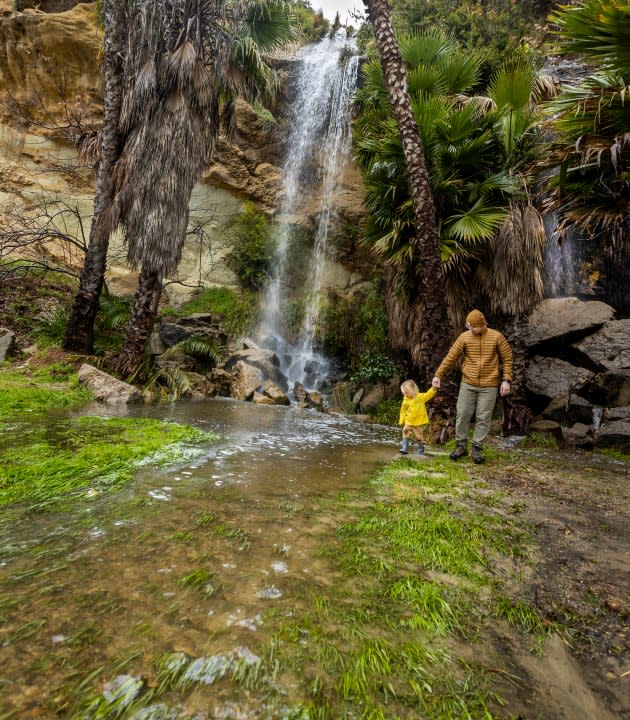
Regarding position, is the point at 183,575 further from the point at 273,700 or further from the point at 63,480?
the point at 63,480

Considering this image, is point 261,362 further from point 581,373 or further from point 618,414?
point 618,414

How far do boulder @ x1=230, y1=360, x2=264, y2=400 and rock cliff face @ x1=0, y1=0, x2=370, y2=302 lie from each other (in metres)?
5.86

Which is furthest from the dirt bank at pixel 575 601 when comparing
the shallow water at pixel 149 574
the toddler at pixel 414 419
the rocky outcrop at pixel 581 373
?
the rocky outcrop at pixel 581 373

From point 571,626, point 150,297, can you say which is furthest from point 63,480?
point 150,297

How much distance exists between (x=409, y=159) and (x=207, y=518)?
652 cm

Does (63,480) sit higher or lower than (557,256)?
lower

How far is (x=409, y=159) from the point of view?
6637 millimetres

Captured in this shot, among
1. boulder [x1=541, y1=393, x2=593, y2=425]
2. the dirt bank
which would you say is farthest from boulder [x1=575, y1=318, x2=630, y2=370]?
the dirt bank

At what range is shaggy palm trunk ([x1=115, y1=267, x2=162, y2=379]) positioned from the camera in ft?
27.6

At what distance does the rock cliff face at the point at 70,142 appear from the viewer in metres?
13.6

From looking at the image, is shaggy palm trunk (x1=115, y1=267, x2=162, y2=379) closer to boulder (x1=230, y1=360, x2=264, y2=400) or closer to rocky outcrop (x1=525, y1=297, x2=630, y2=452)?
boulder (x1=230, y1=360, x2=264, y2=400)

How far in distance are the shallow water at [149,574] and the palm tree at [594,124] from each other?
486cm

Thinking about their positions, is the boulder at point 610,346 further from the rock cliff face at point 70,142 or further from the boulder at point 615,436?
the rock cliff face at point 70,142

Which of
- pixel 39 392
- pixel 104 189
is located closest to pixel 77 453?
pixel 39 392
